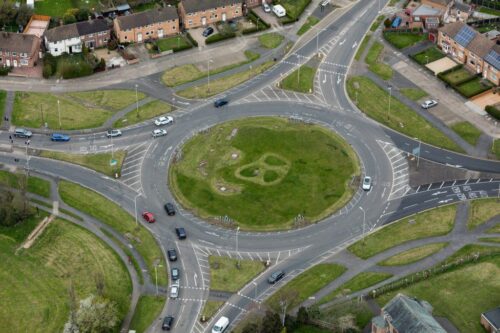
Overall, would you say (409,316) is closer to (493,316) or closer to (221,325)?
(493,316)

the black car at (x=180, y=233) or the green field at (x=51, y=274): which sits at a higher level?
the black car at (x=180, y=233)

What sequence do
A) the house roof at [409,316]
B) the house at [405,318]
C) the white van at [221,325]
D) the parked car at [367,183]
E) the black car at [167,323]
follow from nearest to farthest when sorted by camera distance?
the house roof at [409,316] → the house at [405,318] → the white van at [221,325] → the black car at [167,323] → the parked car at [367,183]

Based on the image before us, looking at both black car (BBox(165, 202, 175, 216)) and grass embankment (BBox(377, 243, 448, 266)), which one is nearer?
grass embankment (BBox(377, 243, 448, 266))

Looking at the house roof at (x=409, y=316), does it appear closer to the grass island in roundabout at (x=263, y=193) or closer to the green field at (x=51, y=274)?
the grass island in roundabout at (x=263, y=193)

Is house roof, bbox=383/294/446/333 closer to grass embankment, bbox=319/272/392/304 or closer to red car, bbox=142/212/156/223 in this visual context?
grass embankment, bbox=319/272/392/304

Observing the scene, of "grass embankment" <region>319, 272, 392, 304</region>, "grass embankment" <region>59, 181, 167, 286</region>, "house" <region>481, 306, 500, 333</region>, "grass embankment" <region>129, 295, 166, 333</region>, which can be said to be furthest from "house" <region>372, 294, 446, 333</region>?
"grass embankment" <region>59, 181, 167, 286</region>

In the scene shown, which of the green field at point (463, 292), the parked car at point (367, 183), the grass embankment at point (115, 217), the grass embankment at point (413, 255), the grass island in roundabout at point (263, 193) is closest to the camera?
the green field at point (463, 292)

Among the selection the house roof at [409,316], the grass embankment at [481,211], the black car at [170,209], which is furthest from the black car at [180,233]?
the grass embankment at [481,211]
